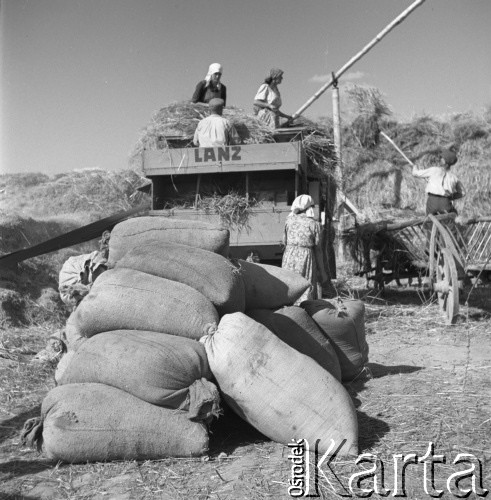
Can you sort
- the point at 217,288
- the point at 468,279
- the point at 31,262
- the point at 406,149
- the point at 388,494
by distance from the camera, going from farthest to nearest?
the point at 406,149 < the point at 31,262 < the point at 468,279 < the point at 217,288 < the point at 388,494

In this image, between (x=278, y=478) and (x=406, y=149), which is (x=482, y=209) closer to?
(x=406, y=149)

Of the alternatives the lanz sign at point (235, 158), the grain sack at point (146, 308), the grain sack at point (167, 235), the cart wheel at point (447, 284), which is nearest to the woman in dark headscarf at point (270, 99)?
the lanz sign at point (235, 158)

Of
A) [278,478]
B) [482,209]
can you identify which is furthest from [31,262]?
[482,209]

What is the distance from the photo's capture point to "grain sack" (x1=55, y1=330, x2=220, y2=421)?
3158mm

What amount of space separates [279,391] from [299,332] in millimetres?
925

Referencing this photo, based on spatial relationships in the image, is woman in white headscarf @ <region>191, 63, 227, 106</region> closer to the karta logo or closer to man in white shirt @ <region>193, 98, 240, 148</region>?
man in white shirt @ <region>193, 98, 240, 148</region>

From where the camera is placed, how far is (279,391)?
321 cm

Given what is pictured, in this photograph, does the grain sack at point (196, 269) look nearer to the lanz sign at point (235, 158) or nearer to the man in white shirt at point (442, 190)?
the lanz sign at point (235, 158)

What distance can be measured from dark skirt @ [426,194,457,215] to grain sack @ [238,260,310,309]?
13.3 feet

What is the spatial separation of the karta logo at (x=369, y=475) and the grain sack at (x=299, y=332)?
0.97 m

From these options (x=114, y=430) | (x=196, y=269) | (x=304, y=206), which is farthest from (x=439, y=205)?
(x=114, y=430)

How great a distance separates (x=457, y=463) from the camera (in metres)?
3.00

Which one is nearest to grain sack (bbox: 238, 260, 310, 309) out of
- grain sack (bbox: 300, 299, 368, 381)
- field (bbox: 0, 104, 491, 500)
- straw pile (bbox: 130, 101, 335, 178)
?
grain sack (bbox: 300, 299, 368, 381)

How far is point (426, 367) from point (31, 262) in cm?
525
